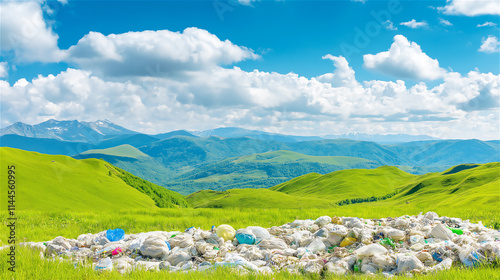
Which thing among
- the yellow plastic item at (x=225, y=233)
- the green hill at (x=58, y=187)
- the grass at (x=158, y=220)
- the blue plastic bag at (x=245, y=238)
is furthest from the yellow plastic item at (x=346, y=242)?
the green hill at (x=58, y=187)

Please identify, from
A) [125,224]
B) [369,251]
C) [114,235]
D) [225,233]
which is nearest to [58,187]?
[125,224]

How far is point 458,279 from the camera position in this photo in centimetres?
589

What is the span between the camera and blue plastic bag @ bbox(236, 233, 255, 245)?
32.5 ft

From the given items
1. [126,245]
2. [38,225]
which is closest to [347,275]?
[126,245]

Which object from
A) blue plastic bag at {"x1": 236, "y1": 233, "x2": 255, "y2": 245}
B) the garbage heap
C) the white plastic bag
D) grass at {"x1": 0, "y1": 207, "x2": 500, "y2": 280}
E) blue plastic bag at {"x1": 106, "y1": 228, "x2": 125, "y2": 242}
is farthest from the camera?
blue plastic bag at {"x1": 106, "y1": 228, "x2": 125, "y2": 242}

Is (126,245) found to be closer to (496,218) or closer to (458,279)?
(458,279)

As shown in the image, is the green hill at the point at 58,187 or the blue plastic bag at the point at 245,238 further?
the green hill at the point at 58,187

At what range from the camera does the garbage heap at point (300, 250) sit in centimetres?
729

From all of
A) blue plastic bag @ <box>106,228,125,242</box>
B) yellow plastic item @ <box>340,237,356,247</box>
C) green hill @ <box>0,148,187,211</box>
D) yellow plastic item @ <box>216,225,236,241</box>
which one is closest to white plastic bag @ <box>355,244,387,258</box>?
yellow plastic item @ <box>340,237,356,247</box>

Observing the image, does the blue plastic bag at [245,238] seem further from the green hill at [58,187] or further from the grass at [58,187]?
the grass at [58,187]

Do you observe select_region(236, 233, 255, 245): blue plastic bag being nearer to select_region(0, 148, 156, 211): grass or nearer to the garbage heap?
the garbage heap

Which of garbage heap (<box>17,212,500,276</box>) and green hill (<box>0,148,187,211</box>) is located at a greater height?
green hill (<box>0,148,187,211</box>)

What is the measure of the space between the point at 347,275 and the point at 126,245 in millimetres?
7034

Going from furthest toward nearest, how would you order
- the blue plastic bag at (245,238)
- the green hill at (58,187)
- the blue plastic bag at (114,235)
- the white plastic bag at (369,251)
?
the green hill at (58,187)
the blue plastic bag at (114,235)
the blue plastic bag at (245,238)
the white plastic bag at (369,251)
